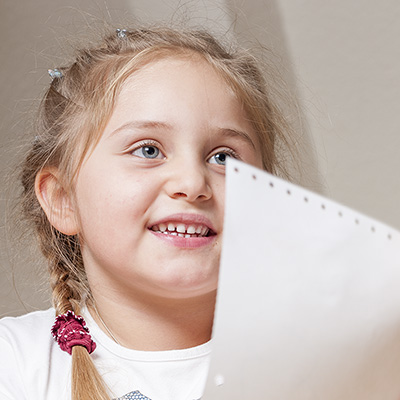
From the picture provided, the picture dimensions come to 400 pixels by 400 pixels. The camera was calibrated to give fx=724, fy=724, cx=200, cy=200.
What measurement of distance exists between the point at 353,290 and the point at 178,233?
305 mm

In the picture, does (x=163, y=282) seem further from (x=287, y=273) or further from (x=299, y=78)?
(x=299, y=78)

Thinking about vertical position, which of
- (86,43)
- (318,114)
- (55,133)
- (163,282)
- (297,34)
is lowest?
(163,282)

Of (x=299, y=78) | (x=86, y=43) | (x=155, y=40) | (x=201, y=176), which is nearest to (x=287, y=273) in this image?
(x=201, y=176)

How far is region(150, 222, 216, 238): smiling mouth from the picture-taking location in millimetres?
771

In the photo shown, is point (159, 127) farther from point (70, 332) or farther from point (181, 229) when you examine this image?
point (70, 332)

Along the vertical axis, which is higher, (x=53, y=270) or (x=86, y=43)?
(x=86, y=43)

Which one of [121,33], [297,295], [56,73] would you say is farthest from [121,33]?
[297,295]

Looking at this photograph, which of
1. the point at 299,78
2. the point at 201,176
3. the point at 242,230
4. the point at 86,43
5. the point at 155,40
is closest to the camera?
the point at 242,230

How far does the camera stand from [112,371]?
2.72 ft

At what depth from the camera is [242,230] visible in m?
0.47

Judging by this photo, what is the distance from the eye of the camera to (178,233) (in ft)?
2.53

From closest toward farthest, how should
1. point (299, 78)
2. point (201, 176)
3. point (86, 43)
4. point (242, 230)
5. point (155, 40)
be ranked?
point (242, 230), point (201, 176), point (155, 40), point (86, 43), point (299, 78)

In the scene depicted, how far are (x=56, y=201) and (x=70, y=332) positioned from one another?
6.9 inches

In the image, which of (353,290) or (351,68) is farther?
(351,68)
